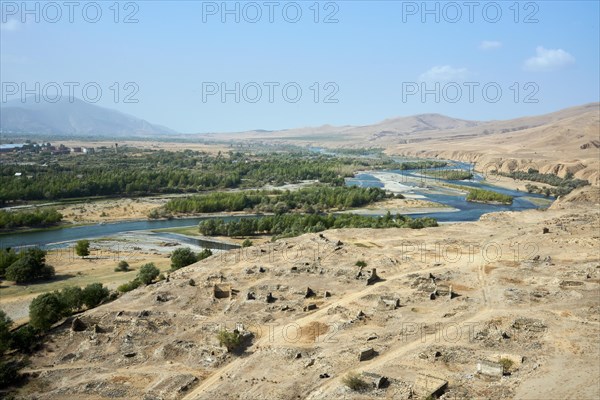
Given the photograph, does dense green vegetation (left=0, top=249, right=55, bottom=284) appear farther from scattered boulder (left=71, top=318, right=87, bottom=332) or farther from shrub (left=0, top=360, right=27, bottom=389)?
shrub (left=0, top=360, right=27, bottom=389)

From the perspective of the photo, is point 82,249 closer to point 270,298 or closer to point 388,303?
point 270,298

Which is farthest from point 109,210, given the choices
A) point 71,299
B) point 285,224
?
point 71,299

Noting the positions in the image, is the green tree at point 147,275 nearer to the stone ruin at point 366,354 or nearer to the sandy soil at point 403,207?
the stone ruin at point 366,354

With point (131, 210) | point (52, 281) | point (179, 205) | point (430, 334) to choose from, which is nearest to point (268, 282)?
point (430, 334)

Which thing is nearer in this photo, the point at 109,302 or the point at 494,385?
the point at 494,385

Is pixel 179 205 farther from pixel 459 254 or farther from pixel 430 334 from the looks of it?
pixel 430 334

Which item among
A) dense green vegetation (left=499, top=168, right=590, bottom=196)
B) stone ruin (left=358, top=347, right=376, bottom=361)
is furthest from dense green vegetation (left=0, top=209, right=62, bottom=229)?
dense green vegetation (left=499, top=168, right=590, bottom=196)
